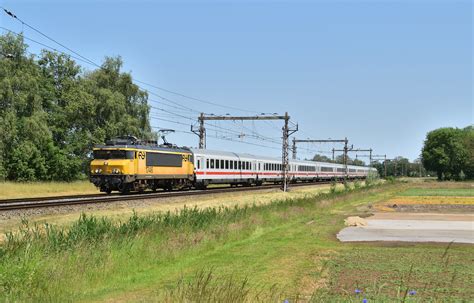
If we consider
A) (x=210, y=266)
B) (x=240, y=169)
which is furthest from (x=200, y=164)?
(x=210, y=266)

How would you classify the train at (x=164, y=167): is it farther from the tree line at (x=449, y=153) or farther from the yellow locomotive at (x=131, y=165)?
the tree line at (x=449, y=153)

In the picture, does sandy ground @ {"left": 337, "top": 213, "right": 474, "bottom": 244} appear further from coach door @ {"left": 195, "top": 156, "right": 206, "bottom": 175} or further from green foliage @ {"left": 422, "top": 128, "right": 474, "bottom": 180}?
green foliage @ {"left": 422, "top": 128, "right": 474, "bottom": 180}

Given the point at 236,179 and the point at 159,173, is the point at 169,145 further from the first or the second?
the point at 236,179

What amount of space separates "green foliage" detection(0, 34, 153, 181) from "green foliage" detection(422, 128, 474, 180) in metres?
89.0

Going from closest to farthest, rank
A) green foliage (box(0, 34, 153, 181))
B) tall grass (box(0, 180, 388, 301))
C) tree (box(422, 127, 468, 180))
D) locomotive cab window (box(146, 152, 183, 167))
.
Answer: tall grass (box(0, 180, 388, 301))
locomotive cab window (box(146, 152, 183, 167))
green foliage (box(0, 34, 153, 181))
tree (box(422, 127, 468, 180))

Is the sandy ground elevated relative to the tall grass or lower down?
lower down

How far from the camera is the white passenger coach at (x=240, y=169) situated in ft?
153

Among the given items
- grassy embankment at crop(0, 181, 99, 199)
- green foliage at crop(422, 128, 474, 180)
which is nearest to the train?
grassy embankment at crop(0, 181, 99, 199)

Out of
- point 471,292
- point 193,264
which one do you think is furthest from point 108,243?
point 471,292

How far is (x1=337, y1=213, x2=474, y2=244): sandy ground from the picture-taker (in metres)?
17.2

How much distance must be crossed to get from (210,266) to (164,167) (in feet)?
88.6

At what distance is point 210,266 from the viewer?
11742 millimetres

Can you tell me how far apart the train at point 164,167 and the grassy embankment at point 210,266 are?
56.4ft

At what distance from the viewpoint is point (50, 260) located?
32.8 feet
